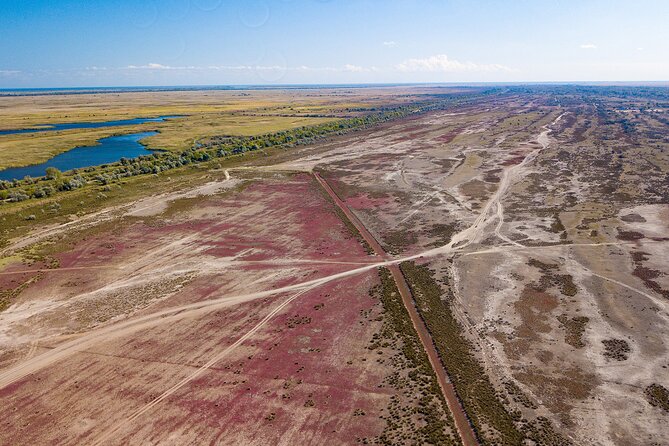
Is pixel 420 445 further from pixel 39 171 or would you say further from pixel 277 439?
pixel 39 171

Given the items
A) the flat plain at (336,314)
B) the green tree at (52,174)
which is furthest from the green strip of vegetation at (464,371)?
the green tree at (52,174)

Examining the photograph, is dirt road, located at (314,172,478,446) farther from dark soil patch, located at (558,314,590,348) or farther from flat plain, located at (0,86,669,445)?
dark soil patch, located at (558,314,590,348)

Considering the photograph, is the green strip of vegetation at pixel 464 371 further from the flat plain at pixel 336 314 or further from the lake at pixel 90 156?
the lake at pixel 90 156

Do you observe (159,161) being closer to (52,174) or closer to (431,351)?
(52,174)

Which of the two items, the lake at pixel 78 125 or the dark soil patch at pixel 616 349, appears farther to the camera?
the lake at pixel 78 125

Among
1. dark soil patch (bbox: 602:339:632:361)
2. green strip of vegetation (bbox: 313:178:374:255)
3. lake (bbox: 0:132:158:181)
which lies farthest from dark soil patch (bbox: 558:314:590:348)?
lake (bbox: 0:132:158:181)

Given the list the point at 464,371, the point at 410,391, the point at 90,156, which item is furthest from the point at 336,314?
the point at 90,156

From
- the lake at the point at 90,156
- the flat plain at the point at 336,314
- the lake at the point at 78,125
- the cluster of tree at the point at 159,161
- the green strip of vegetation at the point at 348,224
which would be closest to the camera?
the flat plain at the point at 336,314
